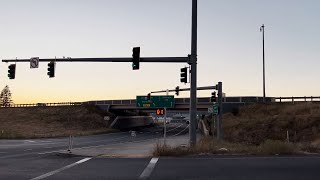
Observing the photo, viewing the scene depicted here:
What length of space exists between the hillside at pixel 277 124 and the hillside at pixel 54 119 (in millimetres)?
27174

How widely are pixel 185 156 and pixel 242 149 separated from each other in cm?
337

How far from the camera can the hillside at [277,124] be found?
4678 cm

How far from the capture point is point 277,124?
51562 millimetres

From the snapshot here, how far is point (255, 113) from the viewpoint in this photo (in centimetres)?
6125

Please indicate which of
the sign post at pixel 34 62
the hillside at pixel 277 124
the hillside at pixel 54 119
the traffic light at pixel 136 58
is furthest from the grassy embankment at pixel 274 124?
the hillside at pixel 54 119

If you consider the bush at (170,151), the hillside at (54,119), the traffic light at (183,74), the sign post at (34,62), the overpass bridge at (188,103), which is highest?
the sign post at (34,62)

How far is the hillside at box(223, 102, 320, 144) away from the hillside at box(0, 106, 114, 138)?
89.2ft

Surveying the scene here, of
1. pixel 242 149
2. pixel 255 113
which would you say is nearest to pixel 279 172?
pixel 242 149

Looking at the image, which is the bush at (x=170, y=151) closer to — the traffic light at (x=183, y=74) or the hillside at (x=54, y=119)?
the traffic light at (x=183, y=74)

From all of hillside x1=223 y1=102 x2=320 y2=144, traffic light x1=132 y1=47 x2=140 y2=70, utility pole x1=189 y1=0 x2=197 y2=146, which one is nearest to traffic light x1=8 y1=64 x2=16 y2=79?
traffic light x1=132 y1=47 x2=140 y2=70

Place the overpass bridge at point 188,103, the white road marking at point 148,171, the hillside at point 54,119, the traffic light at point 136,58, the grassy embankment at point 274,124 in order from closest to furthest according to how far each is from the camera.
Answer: the white road marking at point 148,171 < the traffic light at point 136,58 < the grassy embankment at point 274,124 < the overpass bridge at point 188,103 < the hillside at point 54,119

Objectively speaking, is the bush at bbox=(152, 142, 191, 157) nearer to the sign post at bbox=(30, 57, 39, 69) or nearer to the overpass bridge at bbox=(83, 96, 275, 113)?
the sign post at bbox=(30, 57, 39, 69)

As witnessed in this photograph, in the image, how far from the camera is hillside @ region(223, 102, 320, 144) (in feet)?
153

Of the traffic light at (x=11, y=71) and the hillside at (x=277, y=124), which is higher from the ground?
the traffic light at (x=11, y=71)
